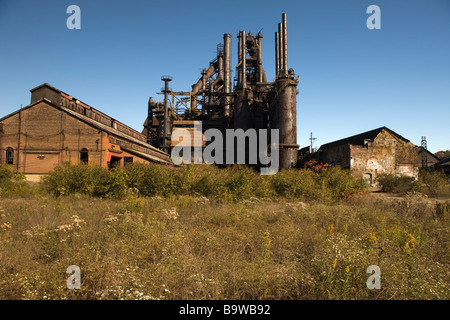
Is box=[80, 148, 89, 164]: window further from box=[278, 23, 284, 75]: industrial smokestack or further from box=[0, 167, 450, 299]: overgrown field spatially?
box=[278, 23, 284, 75]: industrial smokestack

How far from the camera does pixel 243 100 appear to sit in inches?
1043

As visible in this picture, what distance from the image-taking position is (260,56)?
32750 mm

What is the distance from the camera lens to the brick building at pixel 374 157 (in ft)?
64.7

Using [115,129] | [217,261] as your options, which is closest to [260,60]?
[115,129]

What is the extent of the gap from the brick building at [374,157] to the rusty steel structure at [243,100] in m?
4.15

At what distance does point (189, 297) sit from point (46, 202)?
824 cm

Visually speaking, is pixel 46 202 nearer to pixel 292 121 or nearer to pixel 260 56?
pixel 292 121

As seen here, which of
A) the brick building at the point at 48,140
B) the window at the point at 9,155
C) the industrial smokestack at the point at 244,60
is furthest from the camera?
the industrial smokestack at the point at 244,60

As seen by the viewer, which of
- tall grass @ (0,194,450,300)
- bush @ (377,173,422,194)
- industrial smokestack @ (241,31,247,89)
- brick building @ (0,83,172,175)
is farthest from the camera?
industrial smokestack @ (241,31,247,89)

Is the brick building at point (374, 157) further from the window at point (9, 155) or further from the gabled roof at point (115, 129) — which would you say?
the window at point (9, 155)

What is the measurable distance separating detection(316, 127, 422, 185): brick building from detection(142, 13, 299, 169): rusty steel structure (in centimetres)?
415

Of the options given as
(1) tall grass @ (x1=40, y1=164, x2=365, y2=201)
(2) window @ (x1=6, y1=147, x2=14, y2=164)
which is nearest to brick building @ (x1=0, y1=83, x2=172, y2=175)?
(2) window @ (x1=6, y1=147, x2=14, y2=164)

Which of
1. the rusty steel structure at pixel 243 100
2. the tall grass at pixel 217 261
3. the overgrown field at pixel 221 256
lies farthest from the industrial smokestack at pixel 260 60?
the tall grass at pixel 217 261

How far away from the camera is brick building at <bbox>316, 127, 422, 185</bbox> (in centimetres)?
1973
